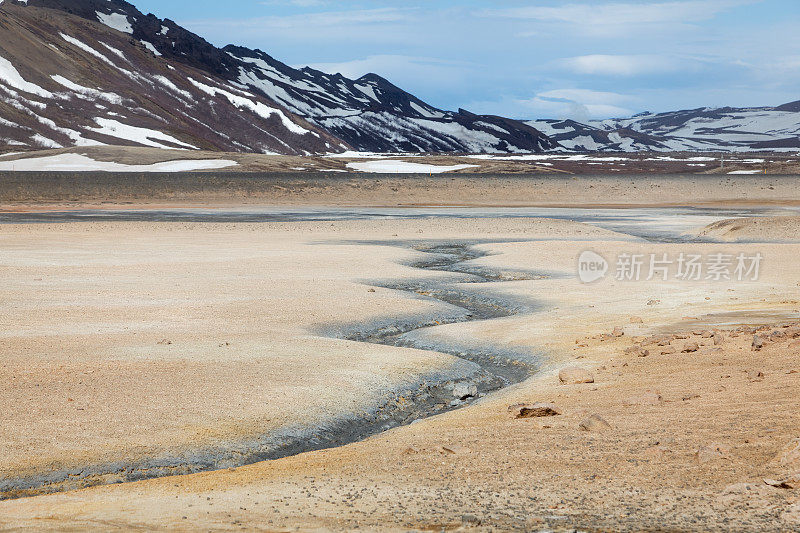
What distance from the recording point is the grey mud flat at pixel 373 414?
8898 mm

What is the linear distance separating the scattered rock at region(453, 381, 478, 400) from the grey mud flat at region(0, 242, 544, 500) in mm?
78

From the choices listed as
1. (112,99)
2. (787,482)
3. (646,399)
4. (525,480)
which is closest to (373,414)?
(646,399)

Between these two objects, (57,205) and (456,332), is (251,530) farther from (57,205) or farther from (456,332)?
(57,205)

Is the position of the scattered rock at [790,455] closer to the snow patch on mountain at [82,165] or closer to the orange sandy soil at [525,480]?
the orange sandy soil at [525,480]

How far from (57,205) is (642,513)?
55.8 metres

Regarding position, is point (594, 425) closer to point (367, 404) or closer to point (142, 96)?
point (367, 404)

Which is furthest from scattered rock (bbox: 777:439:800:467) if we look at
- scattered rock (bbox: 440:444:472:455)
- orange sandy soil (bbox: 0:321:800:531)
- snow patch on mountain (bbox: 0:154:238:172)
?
snow patch on mountain (bbox: 0:154:238:172)

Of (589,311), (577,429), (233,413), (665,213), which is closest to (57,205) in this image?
(665,213)

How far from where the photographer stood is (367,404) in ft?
39.5

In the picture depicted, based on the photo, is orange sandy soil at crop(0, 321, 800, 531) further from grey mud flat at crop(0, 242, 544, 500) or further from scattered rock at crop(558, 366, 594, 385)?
scattered rock at crop(558, 366, 594, 385)

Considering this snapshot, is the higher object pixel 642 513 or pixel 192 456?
pixel 642 513

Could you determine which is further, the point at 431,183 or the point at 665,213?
the point at 431,183

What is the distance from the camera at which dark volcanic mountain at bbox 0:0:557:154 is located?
374ft

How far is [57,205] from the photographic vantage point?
186 ft
